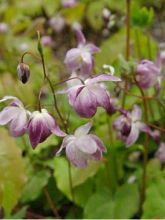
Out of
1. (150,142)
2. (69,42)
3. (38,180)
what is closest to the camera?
(38,180)

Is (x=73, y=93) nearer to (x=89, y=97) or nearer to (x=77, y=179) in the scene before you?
(x=89, y=97)

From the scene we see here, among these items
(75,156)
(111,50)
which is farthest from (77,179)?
(111,50)

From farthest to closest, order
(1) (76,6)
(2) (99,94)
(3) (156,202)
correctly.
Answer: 1. (1) (76,6)
2. (3) (156,202)
3. (2) (99,94)

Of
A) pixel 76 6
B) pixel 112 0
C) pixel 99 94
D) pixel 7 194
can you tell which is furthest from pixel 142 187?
pixel 112 0

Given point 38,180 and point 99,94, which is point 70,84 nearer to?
point 99,94

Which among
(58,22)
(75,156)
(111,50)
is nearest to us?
(75,156)

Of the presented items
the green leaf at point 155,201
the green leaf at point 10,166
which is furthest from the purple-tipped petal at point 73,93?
the green leaf at point 155,201

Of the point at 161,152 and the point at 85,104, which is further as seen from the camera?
the point at 161,152
